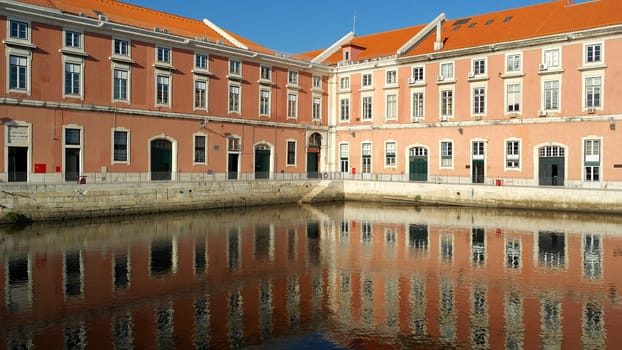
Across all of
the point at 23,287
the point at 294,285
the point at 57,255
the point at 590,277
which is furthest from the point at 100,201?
the point at 590,277

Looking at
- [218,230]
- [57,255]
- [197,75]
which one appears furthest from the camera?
[197,75]

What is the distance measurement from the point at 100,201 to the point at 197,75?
455 inches

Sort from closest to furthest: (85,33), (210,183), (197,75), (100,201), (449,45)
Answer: (100,201), (85,33), (210,183), (197,75), (449,45)

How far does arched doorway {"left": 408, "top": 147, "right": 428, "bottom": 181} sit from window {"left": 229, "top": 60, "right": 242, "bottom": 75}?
45.9 feet

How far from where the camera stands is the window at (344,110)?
4491cm

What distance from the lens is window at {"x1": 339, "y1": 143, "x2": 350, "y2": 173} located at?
44969mm

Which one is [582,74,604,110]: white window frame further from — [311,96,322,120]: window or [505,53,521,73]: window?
[311,96,322,120]: window

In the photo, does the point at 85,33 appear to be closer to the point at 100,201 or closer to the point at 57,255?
the point at 100,201

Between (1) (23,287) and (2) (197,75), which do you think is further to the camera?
(2) (197,75)

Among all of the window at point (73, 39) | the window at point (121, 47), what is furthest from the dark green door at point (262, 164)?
the window at point (73, 39)

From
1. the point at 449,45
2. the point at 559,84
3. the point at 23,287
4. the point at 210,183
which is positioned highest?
the point at 449,45

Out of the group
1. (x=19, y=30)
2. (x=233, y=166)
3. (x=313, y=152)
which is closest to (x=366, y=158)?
(x=313, y=152)

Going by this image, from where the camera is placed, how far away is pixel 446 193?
36219 millimetres

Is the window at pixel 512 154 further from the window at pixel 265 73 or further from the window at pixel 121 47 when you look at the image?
the window at pixel 121 47
